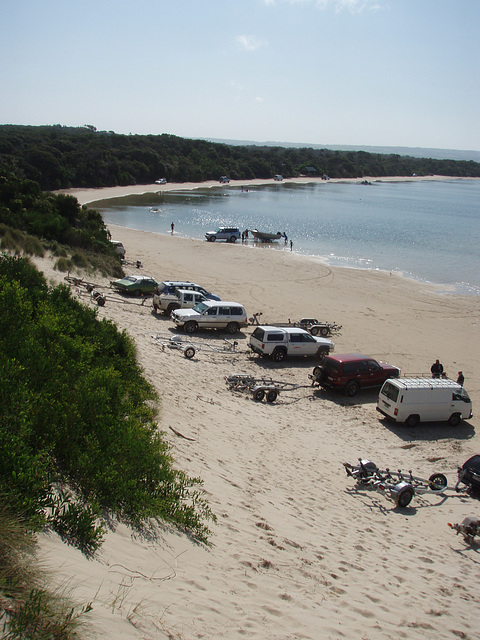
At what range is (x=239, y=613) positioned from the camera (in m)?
5.68

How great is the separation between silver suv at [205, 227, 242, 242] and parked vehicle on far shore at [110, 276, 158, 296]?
25122 millimetres

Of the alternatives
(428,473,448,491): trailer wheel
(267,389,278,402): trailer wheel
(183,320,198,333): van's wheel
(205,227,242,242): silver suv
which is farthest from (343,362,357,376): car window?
(205,227,242,242): silver suv

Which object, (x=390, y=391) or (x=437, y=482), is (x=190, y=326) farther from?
(x=437, y=482)

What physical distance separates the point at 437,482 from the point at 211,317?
13.2 meters

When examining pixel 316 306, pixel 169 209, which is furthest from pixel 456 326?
pixel 169 209

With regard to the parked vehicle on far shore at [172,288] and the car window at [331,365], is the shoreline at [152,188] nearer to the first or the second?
the parked vehicle on far shore at [172,288]

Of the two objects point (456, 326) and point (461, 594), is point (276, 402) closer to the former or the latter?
point (461, 594)

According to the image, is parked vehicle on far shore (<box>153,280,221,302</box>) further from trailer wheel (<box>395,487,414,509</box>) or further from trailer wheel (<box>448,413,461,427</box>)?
trailer wheel (<box>395,487,414,509</box>)

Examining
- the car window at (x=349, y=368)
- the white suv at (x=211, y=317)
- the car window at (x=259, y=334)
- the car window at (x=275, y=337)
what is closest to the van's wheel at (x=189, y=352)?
the car window at (x=259, y=334)

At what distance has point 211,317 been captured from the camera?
2333cm

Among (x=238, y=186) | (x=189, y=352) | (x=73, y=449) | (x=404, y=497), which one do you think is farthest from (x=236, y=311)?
(x=238, y=186)

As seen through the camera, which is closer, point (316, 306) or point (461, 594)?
point (461, 594)

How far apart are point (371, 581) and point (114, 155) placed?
364 feet

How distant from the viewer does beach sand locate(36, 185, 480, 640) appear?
543 centimetres
